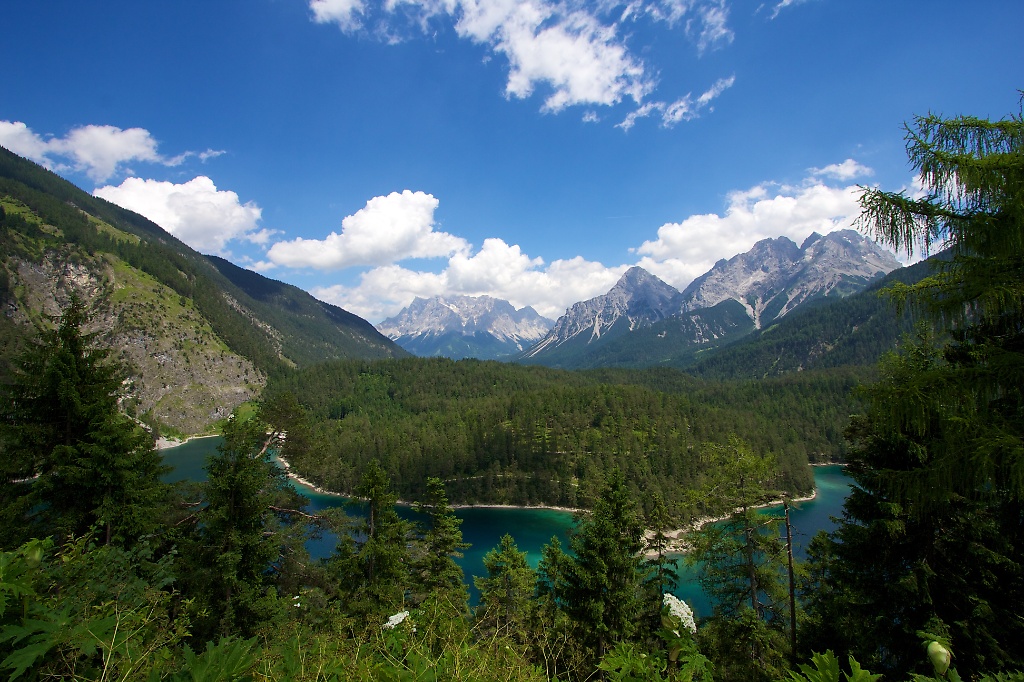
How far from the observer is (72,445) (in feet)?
30.4

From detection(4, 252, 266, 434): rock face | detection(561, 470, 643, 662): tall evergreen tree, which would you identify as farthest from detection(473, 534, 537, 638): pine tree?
detection(4, 252, 266, 434): rock face

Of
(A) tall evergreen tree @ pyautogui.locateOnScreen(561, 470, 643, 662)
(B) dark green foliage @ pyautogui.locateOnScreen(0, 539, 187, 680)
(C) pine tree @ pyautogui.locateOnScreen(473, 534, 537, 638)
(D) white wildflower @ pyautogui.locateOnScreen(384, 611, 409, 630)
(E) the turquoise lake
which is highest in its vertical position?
(B) dark green foliage @ pyautogui.locateOnScreen(0, 539, 187, 680)

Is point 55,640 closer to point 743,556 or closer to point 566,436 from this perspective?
point 743,556

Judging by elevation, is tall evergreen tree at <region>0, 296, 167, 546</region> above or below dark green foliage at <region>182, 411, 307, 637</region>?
above

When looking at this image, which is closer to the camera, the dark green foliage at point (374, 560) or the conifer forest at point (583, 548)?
the conifer forest at point (583, 548)

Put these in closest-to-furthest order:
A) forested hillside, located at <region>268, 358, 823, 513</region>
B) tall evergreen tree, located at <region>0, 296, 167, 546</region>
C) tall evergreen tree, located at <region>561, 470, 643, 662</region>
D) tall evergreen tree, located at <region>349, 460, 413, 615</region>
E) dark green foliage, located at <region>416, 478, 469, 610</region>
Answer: tall evergreen tree, located at <region>0, 296, 167, 546</region>
tall evergreen tree, located at <region>561, 470, 643, 662</region>
tall evergreen tree, located at <region>349, 460, 413, 615</region>
dark green foliage, located at <region>416, 478, 469, 610</region>
forested hillside, located at <region>268, 358, 823, 513</region>

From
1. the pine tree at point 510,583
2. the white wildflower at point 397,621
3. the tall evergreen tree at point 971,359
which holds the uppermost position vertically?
the tall evergreen tree at point 971,359

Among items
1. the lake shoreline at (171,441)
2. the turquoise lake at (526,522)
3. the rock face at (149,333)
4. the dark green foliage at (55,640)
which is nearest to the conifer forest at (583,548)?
the dark green foliage at (55,640)

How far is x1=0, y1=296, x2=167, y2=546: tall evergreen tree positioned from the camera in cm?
867

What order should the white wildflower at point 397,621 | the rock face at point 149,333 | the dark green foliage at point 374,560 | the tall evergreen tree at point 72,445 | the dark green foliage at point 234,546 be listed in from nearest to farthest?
the white wildflower at point 397,621, the tall evergreen tree at point 72,445, the dark green foliage at point 234,546, the dark green foliage at point 374,560, the rock face at point 149,333

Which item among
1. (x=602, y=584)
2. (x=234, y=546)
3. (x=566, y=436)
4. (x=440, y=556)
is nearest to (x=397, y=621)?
(x=234, y=546)

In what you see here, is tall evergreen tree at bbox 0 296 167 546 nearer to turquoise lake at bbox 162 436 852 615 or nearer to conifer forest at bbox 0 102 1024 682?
conifer forest at bbox 0 102 1024 682

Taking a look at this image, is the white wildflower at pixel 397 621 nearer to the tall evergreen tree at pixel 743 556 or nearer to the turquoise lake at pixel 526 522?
the tall evergreen tree at pixel 743 556

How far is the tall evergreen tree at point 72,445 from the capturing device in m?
8.67
